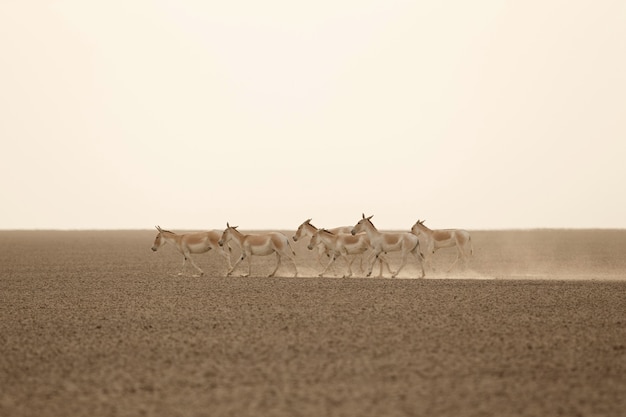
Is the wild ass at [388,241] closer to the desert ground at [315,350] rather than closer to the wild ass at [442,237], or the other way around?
the desert ground at [315,350]

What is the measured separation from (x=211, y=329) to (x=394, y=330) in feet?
11.3

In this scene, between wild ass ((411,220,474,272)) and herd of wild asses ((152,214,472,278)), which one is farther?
wild ass ((411,220,474,272))

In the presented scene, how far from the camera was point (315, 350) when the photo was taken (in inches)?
574

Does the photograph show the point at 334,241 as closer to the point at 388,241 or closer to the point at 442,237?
the point at 388,241

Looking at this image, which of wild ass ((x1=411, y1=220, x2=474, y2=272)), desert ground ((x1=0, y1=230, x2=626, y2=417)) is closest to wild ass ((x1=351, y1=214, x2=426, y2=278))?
desert ground ((x1=0, y1=230, x2=626, y2=417))

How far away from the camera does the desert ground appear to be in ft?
36.0

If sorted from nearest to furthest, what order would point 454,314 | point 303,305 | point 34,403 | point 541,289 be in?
point 34,403
point 454,314
point 303,305
point 541,289

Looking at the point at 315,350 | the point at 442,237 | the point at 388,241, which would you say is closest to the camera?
the point at 315,350

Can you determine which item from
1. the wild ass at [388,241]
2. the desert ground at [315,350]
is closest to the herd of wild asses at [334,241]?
the wild ass at [388,241]

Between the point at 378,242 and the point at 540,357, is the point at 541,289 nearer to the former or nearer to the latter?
the point at 378,242

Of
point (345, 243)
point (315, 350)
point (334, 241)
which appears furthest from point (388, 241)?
point (315, 350)

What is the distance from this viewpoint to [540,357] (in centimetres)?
1395

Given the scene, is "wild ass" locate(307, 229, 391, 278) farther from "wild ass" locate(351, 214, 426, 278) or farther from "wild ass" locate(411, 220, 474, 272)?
"wild ass" locate(411, 220, 474, 272)

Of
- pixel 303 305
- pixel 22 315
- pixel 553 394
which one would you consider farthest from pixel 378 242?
pixel 553 394
